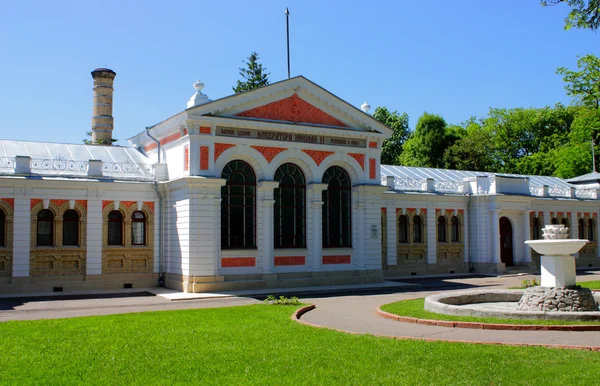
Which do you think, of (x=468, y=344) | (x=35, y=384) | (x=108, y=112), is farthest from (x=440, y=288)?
(x=108, y=112)

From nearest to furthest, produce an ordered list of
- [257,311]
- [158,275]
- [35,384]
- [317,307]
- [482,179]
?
[35,384], [257,311], [317,307], [158,275], [482,179]

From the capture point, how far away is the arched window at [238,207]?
1027 inches

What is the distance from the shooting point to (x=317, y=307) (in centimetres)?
1909

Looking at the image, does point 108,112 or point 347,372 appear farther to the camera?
point 108,112

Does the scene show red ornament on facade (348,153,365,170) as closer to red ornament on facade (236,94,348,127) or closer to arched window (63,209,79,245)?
red ornament on facade (236,94,348,127)

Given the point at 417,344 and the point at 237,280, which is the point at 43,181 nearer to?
the point at 237,280

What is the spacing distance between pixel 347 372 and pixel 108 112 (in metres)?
37.9

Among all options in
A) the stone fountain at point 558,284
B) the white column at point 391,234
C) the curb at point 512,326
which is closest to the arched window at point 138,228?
the white column at point 391,234

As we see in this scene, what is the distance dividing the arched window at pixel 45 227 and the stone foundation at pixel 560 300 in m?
18.6

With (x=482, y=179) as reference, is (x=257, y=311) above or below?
below

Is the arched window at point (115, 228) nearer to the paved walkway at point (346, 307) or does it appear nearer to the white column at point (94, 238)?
the white column at point (94, 238)

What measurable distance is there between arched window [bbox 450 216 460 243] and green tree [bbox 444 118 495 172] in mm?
Result: 29401

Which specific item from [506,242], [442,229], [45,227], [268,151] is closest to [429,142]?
[506,242]

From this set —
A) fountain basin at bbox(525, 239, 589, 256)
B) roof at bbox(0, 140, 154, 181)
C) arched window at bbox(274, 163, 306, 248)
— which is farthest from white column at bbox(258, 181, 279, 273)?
fountain basin at bbox(525, 239, 589, 256)
